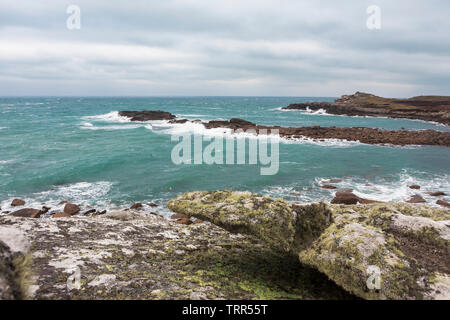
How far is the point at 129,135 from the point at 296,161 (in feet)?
107

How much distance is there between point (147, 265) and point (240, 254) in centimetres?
221

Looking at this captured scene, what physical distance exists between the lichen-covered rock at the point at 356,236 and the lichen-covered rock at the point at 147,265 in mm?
567

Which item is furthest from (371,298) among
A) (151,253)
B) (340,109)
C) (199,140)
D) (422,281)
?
(340,109)

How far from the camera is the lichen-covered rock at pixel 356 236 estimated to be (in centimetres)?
404

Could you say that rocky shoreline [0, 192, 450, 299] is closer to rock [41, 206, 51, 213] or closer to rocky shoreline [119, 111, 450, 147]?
rock [41, 206, 51, 213]

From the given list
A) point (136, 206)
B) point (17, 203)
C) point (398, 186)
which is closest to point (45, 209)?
point (17, 203)

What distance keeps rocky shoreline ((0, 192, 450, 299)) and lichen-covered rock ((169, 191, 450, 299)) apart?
0.02 meters

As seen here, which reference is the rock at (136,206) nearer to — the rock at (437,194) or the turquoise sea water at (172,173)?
the turquoise sea water at (172,173)

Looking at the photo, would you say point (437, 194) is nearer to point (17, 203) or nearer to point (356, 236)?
point (356, 236)

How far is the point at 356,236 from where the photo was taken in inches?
185

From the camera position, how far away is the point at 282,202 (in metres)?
6.34

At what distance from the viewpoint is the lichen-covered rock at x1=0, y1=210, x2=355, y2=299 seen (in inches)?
161

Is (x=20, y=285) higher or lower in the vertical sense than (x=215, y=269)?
higher
